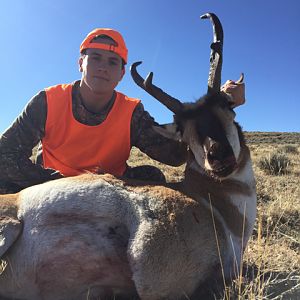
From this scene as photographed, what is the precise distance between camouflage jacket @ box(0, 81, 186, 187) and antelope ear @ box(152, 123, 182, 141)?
0.59ft

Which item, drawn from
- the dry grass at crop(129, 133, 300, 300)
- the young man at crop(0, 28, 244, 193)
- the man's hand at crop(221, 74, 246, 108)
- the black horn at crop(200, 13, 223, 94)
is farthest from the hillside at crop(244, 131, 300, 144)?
the black horn at crop(200, 13, 223, 94)

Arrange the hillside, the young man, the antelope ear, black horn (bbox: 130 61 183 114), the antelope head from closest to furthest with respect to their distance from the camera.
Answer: the antelope head → black horn (bbox: 130 61 183 114) → the antelope ear → the young man → the hillside

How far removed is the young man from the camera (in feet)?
18.0

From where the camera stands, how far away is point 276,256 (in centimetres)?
468

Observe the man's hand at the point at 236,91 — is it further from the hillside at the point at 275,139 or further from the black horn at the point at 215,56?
the hillside at the point at 275,139

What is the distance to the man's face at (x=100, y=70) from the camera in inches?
219

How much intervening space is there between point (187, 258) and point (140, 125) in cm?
255

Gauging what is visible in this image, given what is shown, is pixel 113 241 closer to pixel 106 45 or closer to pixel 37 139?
pixel 37 139

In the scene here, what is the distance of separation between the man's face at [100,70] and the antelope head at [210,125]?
0.54m

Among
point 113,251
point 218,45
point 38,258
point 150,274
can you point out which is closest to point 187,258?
point 150,274

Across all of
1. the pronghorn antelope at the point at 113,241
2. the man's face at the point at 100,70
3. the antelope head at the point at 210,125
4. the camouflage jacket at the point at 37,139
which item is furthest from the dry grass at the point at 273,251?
the man's face at the point at 100,70

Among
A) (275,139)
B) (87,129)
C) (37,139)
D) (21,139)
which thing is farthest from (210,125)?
(275,139)

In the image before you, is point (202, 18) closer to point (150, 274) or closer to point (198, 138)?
point (198, 138)

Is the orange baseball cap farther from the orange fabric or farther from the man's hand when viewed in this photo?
the man's hand
